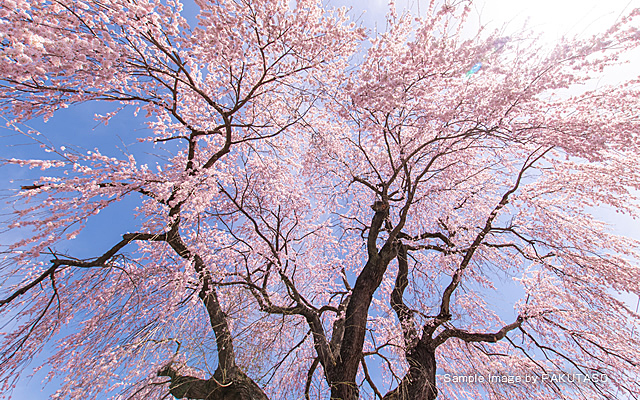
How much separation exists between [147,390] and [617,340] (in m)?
6.69

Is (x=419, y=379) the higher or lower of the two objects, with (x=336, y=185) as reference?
lower

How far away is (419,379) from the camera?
13.7ft

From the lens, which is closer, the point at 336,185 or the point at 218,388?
the point at 218,388

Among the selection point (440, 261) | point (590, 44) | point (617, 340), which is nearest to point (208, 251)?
point (440, 261)

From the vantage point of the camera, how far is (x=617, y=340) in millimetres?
4309

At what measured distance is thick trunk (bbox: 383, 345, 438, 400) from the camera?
3893 mm

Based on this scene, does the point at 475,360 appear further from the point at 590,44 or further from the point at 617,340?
the point at 590,44

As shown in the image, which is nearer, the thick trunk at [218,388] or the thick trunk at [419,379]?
the thick trunk at [218,388]

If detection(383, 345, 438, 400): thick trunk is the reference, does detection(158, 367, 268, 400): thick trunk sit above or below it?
below

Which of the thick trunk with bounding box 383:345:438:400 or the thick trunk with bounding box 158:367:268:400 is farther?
the thick trunk with bounding box 383:345:438:400

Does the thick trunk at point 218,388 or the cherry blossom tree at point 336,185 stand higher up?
the cherry blossom tree at point 336,185

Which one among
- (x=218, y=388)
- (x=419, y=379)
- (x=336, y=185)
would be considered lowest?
(x=218, y=388)

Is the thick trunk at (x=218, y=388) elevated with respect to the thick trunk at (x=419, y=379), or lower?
lower

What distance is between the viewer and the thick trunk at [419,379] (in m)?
3.89
